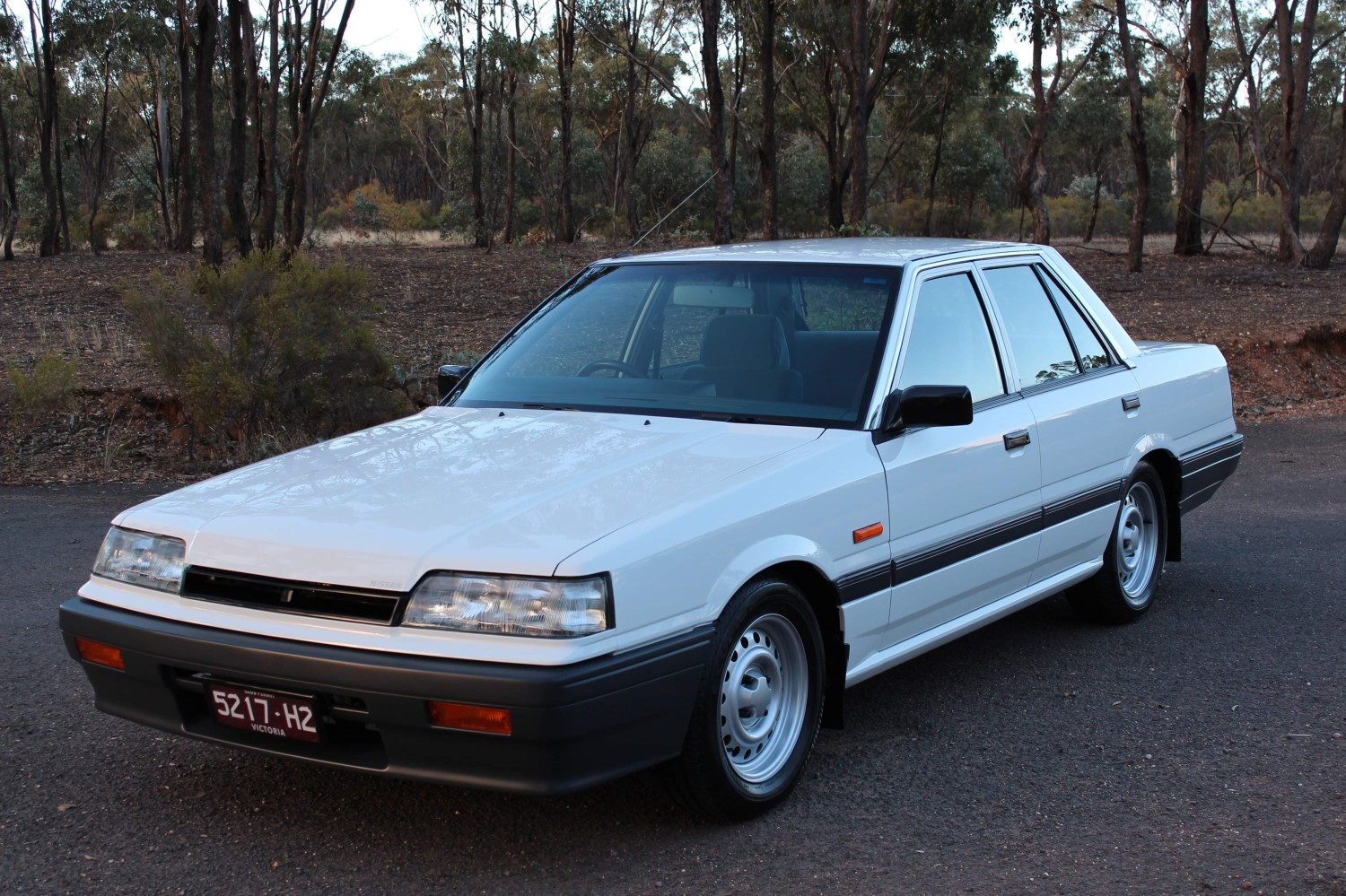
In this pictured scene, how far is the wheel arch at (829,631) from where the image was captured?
3.87 meters

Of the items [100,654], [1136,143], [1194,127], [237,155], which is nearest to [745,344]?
[100,654]

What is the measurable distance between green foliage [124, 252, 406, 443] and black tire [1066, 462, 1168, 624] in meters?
5.95

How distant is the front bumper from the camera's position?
3.09 m

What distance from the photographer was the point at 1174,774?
405 centimetres

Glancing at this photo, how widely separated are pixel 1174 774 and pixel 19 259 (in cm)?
2683

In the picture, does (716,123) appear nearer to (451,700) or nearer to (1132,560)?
(1132,560)

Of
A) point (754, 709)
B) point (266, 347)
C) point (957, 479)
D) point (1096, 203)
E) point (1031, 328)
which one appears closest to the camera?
point (754, 709)

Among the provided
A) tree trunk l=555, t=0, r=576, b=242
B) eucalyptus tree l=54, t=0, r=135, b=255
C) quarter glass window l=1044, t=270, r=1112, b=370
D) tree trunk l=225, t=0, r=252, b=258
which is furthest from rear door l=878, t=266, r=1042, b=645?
tree trunk l=555, t=0, r=576, b=242

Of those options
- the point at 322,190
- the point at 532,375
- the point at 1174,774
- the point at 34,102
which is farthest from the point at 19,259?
the point at 322,190

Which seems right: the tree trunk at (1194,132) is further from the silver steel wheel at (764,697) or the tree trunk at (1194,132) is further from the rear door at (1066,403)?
the silver steel wheel at (764,697)

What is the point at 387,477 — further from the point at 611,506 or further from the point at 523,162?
the point at 523,162

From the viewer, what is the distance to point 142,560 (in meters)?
3.63

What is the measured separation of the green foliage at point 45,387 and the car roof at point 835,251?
6.09 meters

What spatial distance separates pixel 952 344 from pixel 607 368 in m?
1.22
